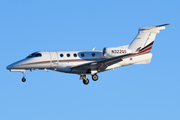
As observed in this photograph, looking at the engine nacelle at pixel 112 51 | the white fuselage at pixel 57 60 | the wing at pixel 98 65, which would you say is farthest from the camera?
the engine nacelle at pixel 112 51

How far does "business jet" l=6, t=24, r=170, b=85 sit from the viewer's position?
3262 cm

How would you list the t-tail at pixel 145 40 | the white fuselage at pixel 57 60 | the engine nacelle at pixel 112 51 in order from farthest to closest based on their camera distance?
the t-tail at pixel 145 40, the engine nacelle at pixel 112 51, the white fuselage at pixel 57 60

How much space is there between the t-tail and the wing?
3371mm

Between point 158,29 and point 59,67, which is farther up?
point 158,29

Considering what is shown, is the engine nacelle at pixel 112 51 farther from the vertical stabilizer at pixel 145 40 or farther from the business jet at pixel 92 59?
the vertical stabilizer at pixel 145 40

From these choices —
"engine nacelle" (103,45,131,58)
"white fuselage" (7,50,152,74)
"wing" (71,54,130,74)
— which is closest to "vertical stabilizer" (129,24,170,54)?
"engine nacelle" (103,45,131,58)

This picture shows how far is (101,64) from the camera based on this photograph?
33.0 meters

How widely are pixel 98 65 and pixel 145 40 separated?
254 inches

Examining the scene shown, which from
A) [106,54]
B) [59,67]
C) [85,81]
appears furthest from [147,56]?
[59,67]

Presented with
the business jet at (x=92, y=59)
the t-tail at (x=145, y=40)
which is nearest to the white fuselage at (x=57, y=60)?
the business jet at (x=92, y=59)

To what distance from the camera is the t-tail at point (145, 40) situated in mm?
35438

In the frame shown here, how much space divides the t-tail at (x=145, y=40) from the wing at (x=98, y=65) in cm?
337

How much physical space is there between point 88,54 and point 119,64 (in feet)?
11.6

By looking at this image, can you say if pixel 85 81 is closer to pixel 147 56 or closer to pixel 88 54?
pixel 88 54
